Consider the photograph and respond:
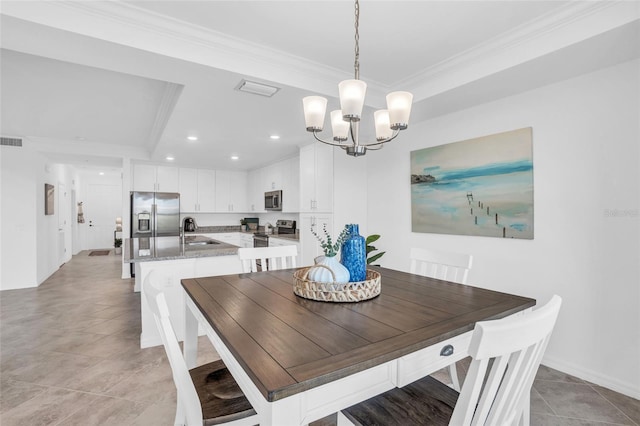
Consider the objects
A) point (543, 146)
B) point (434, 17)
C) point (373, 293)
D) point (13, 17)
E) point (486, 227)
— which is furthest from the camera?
point (486, 227)

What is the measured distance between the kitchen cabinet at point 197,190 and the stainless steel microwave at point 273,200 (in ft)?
4.84

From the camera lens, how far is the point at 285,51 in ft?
7.67

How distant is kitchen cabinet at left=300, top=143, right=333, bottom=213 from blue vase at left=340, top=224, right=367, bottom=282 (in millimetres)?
2465

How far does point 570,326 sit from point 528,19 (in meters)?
2.27

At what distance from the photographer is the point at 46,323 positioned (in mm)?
3428

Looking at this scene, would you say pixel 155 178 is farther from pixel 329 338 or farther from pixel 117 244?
pixel 329 338

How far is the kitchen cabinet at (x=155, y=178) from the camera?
612cm

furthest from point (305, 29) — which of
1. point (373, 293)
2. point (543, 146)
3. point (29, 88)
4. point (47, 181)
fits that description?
point (47, 181)

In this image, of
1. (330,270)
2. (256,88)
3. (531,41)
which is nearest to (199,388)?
(330,270)

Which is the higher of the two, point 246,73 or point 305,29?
point 305,29

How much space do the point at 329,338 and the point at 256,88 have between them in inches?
84.3

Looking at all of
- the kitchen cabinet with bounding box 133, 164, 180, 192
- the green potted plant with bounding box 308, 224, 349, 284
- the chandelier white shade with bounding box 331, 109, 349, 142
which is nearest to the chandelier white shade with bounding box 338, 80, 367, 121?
the chandelier white shade with bounding box 331, 109, 349, 142

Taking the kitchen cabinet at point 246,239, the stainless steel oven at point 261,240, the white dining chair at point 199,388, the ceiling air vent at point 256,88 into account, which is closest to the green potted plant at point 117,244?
the kitchen cabinet at point 246,239

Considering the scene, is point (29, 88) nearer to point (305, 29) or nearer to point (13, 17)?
point (13, 17)
